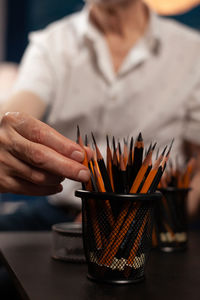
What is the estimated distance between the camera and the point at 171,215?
25.3 inches

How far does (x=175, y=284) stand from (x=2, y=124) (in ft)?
0.94

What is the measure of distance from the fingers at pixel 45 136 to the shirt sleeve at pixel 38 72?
2.28ft

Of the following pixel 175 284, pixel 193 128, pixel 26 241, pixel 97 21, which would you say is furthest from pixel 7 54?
pixel 175 284

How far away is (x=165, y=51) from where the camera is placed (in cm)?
127

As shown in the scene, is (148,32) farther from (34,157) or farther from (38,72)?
(34,157)

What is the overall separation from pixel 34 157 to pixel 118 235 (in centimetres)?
13

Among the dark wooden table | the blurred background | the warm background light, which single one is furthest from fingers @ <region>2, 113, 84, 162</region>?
the blurred background

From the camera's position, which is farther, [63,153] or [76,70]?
[76,70]

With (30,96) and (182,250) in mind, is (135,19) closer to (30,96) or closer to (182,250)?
(30,96)

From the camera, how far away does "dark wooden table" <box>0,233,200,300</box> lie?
394 millimetres

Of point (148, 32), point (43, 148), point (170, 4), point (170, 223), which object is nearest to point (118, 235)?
point (43, 148)

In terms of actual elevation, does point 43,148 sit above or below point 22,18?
below

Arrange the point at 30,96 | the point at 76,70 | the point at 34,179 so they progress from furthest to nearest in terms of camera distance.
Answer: the point at 76,70, the point at 30,96, the point at 34,179

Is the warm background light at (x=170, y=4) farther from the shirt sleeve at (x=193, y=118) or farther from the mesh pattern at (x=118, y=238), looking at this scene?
the mesh pattern at (x=118, y=238)
